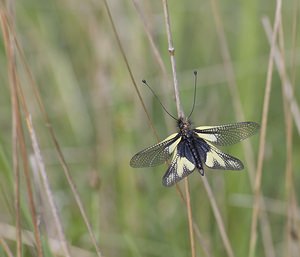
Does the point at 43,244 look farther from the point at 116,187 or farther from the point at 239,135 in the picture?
the point at 116,187

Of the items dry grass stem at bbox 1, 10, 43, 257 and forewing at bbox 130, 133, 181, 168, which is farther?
forewing at bbox 130, 133, 181, 168

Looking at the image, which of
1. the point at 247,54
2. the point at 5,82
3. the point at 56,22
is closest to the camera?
the point at 247,54

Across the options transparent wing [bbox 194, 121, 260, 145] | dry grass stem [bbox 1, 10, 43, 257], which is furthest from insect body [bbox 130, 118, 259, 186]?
dry grass stem [bbox 1, 10, 43, 257]

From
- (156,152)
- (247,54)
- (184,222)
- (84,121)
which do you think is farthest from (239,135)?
(84,121)

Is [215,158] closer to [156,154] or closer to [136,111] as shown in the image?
[156,154]

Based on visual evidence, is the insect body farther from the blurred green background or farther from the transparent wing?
the blurred green background

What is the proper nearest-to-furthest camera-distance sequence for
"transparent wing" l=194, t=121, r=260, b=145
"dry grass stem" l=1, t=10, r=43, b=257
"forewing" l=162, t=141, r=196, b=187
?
"dry grass stem" l=1, t=10, r=43, b=257 → "forewing" l=162, t=141, r=196, b=187 → "transparent wing" l=194, t=121, r=260, b=145

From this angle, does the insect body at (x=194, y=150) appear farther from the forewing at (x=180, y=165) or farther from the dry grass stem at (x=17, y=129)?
the dry grass stem at (x=17, y=129)
